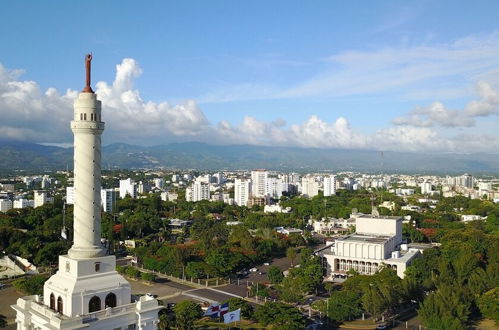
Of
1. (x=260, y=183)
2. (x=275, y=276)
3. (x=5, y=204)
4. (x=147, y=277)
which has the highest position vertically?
(x=260, y=183)

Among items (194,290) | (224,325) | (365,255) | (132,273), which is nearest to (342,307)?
(224,325)

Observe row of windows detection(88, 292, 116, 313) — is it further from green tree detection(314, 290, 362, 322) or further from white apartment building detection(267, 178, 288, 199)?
white apartment building detection(267, 178, 288, 199)

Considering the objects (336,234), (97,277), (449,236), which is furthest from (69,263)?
(336,234)

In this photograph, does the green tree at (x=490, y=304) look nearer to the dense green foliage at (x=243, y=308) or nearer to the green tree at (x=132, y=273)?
the dense green foliage at (x=243, y=308)

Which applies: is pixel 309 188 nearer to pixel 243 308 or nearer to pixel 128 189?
pixel 128 189

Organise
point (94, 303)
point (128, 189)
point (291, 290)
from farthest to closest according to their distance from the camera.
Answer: point (128, 189)
point (291, 290)
point (94, 303)

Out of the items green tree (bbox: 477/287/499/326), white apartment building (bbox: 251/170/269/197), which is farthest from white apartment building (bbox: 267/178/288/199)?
green tree (bbox: 477/287/499/326)
